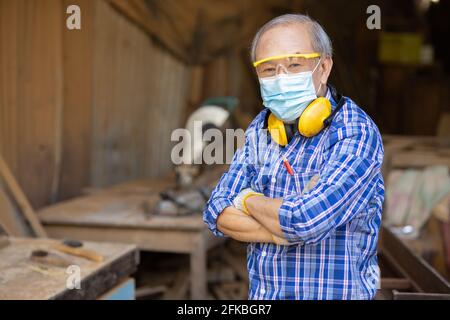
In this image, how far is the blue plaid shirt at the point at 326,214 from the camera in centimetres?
169

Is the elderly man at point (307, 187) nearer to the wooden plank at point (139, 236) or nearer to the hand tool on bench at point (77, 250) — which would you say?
the hand tool on bench at point (77, 250)

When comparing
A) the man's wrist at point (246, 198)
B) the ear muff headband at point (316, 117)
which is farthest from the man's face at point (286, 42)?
the man's wrist at point (246, 198)

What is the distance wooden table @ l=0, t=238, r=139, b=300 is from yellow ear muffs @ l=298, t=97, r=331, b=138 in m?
1.24

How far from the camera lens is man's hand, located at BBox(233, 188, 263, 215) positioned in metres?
1.93

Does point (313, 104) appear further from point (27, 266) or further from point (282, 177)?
point (27, 266)

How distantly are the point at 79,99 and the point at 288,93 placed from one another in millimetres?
3251

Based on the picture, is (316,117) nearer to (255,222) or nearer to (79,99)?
(255,222)

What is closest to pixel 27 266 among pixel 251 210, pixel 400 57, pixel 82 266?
pixel 82 266

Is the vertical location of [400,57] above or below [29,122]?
above

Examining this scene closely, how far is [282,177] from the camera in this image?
1904 millimetres

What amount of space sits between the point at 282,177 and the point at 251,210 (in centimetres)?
15

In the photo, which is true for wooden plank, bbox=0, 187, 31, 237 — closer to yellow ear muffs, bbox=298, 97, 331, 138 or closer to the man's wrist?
the man's wrist

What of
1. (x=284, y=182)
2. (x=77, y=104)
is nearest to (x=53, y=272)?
(x=284, y=182)

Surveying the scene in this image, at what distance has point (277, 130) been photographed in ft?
6.44
